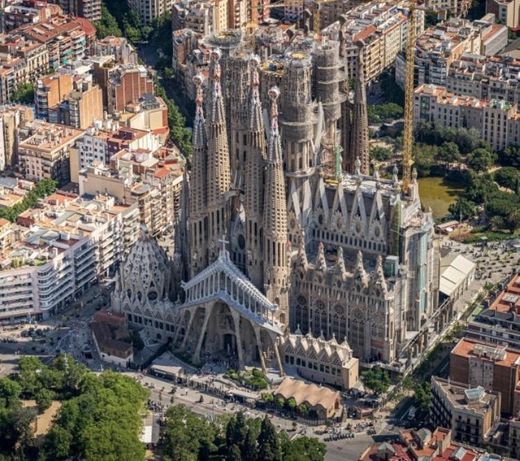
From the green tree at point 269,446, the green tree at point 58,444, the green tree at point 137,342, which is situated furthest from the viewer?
the green tree at point 137,342

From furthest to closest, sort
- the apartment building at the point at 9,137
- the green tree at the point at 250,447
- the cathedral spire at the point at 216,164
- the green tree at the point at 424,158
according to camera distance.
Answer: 1. the green tree at the point at 424,158
2. the apartment building at the point at 9,137
3. the cathedral spire at the point at 216,164
4. the green tree at the point at 250,447

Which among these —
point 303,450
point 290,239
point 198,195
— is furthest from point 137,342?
point 303,450

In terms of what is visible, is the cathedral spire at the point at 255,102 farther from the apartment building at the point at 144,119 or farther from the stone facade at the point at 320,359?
the apartment building at the point at 144,119

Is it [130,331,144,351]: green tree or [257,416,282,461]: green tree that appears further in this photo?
[130,331,144,351]: green tree

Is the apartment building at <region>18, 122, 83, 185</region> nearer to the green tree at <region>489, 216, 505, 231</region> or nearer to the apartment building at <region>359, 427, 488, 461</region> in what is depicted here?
the green tree at <region>489, 216, 505, 231</region>

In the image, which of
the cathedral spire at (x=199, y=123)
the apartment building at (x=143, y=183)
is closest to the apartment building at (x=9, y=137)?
the apartment building at (x=143, y=183)

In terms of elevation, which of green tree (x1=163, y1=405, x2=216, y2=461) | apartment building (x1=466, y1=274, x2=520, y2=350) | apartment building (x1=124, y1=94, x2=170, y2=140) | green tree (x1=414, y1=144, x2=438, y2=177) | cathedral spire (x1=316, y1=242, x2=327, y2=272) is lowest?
green tree (x1=163, y1=405, x2=216, y2=461)

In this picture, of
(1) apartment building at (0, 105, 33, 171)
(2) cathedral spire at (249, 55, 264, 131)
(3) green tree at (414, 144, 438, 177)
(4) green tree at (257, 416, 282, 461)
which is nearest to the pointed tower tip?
(2) cathedral spire at (249, 55, 264, 131)
